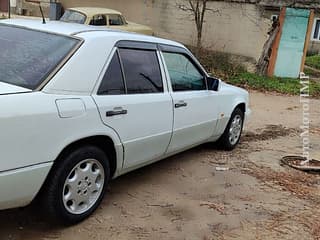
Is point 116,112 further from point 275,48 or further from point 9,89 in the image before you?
point 275,48

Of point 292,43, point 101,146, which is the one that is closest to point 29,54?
point 101,146

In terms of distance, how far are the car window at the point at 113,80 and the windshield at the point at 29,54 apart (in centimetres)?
37

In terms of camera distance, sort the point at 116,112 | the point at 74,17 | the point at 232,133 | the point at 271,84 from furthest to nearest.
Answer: the point at 74,17 → the point at 271,84 → the point at 232,133 → the point at 116,112

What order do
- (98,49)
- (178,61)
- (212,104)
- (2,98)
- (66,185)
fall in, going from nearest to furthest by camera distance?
1. (2,98)
2. (66,185)
3. (98,49)
4. (178,61)
5. (212,104)

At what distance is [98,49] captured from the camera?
12.6 ft

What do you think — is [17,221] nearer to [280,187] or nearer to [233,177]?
[233,177]

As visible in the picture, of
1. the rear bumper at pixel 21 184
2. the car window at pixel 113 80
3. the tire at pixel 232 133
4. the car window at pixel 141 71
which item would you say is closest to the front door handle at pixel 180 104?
the car window at pixel 141 71

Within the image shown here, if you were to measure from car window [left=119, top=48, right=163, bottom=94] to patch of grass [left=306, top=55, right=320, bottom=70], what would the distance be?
50.0ft

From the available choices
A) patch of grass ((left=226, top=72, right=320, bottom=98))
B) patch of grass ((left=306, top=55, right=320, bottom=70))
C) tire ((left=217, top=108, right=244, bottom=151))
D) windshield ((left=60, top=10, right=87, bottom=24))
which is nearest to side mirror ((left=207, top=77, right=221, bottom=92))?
tire ((left=217, top=108, right=244, bottom=151))

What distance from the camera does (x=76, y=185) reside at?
12.0 feet

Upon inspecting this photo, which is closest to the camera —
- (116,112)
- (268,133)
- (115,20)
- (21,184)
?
(21,184)

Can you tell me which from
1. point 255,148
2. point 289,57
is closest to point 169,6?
point 289,57

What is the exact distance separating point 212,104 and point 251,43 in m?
10.5

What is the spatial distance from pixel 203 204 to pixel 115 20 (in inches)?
471
